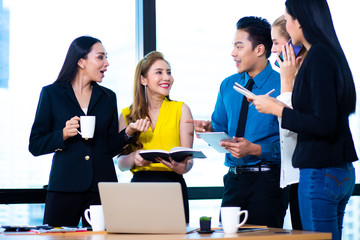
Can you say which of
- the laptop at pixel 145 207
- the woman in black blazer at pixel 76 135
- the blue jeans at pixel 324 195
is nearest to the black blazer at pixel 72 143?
the woman in black blazer at pixel 76 135

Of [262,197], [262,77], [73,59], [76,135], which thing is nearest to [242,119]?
[262,77]

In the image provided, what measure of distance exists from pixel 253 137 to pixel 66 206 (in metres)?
1.13

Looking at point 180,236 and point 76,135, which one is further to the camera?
point 76,135

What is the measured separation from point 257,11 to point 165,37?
31.6 inches

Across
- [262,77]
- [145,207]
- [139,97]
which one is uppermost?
[262,77]

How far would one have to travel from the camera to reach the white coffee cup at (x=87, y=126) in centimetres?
269

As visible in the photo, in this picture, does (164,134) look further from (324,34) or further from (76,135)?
(324,34)

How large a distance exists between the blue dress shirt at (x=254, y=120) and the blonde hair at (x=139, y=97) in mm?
474

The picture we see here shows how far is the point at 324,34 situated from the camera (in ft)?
6.96

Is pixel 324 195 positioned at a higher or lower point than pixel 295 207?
higher

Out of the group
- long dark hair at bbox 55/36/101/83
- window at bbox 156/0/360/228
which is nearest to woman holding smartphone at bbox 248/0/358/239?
long dark hair at bbox 55/36/101/83

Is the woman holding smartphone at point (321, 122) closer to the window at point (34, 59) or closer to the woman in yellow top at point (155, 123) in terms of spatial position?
the woman in yellow top at point (155, 123)

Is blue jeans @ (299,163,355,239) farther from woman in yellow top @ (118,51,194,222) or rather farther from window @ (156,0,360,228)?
window @ (156,0,360,228)

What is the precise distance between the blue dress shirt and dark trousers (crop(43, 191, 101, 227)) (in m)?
0.85
